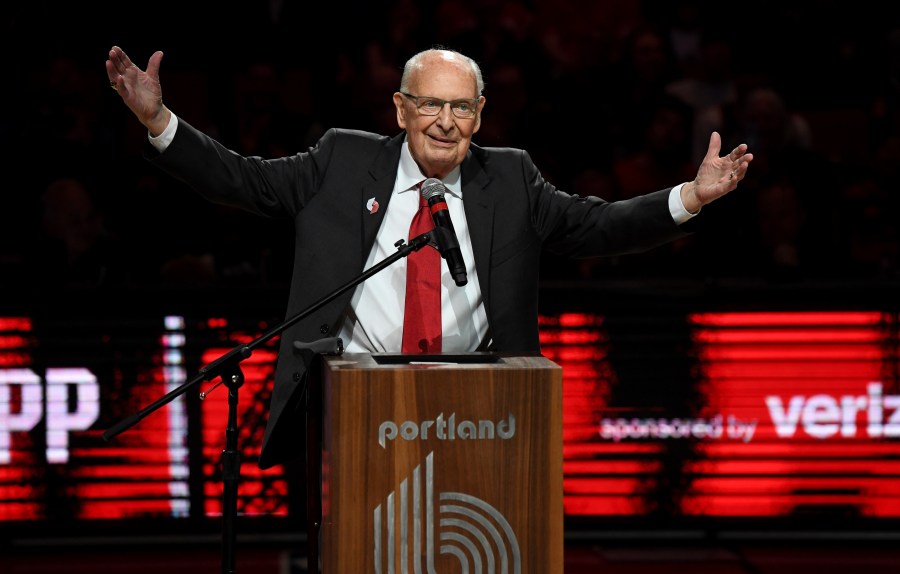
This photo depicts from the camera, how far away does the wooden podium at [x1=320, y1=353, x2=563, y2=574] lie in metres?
2.65

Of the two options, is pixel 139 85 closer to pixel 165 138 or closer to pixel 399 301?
pixel 165 138

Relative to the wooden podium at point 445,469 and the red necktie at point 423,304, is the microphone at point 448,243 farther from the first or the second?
the red necktie at point 423,304

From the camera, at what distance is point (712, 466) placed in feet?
17.4

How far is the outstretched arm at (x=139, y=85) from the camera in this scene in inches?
120

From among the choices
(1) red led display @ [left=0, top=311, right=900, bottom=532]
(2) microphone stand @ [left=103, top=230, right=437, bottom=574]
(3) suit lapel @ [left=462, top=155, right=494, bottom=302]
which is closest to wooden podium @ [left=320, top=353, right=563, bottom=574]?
(2) microphone stand @ [left=103, top=230, right=437, bottom=574]

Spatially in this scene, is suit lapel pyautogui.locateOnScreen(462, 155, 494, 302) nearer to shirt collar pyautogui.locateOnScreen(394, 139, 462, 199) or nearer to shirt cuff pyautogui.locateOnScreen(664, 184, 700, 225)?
shirt collar pyautogui.locateOnScreen(394, 139, 462, 199)

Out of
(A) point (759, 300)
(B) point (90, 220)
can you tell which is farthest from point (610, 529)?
(B) point (90, 220)

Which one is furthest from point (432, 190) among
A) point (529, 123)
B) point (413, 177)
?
point (529, 123)

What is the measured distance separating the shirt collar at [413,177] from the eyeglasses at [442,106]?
0.60 ft

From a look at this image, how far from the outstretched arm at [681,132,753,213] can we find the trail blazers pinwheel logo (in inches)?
42.5

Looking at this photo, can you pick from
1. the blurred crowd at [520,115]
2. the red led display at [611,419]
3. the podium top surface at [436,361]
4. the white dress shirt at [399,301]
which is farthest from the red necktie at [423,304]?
the blurred crowd at [520,115]

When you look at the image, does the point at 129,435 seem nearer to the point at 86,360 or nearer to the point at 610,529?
the point at 86,360

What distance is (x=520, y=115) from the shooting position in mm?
6805

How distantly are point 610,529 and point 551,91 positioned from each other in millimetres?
2563
